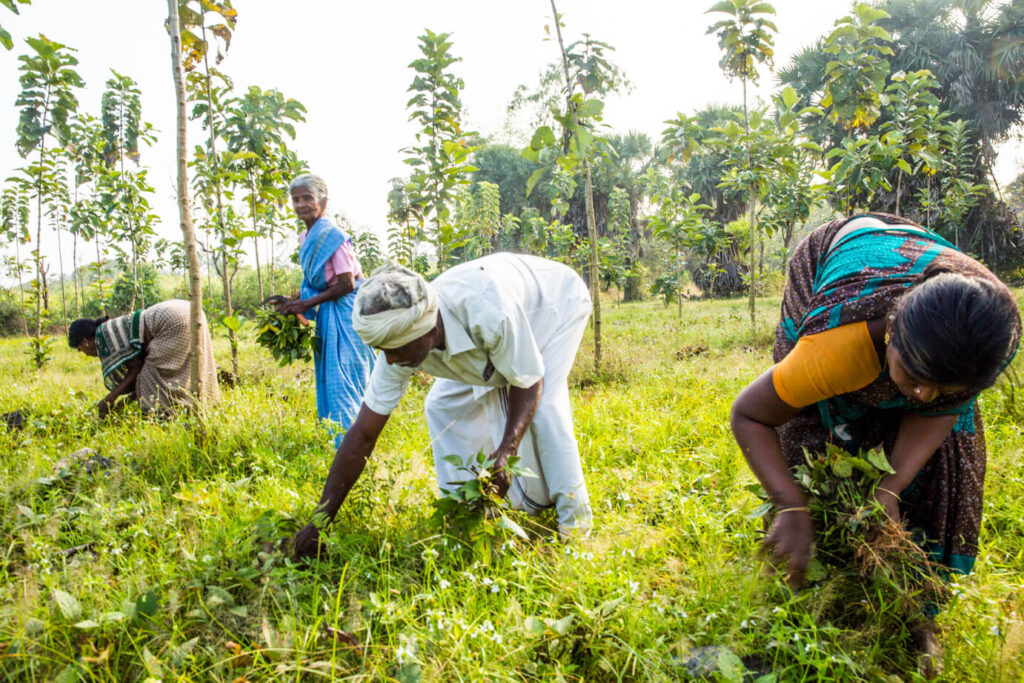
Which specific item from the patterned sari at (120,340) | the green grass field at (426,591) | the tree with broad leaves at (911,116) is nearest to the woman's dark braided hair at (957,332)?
the green grass field at (426,591)

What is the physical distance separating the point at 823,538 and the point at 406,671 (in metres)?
1.25

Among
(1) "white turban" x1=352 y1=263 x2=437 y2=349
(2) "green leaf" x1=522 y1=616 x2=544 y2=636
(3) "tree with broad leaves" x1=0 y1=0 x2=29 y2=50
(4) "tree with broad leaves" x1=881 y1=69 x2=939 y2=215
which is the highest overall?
(4) "tree with broad leaves" x1=881 y1=69 x2=939 y2=215

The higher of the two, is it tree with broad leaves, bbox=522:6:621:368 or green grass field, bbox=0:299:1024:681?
tree with broad leaves, bbox=522:6:621:368

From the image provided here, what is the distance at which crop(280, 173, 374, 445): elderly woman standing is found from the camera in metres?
3.62

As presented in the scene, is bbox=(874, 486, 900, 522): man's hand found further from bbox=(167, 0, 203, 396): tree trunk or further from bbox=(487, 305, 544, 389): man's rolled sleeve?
bbox=(167, 0, 203, 396): tree trunk

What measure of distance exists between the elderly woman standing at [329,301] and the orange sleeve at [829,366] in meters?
2.82

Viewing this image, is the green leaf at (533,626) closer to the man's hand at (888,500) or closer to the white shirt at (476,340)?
the white shirt at (476,340)

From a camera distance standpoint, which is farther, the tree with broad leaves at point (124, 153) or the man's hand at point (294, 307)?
the tree with broad leaves at point (124, 153)

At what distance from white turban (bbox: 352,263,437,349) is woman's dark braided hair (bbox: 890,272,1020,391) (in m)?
1.30

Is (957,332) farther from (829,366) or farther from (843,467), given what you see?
(843,467)

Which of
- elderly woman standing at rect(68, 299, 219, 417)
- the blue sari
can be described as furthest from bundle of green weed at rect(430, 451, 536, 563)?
elderly woman standing at rect(68, 299, 219, 417)

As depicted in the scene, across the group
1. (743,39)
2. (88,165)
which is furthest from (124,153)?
(743,39)

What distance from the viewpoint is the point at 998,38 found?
55.0 ft

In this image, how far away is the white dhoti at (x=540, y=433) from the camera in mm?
2252
